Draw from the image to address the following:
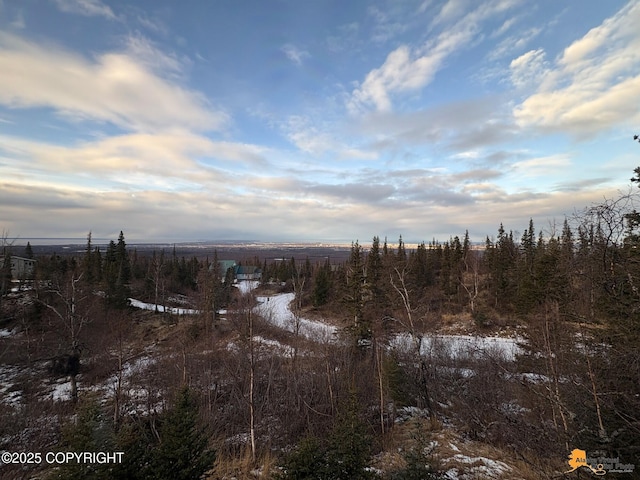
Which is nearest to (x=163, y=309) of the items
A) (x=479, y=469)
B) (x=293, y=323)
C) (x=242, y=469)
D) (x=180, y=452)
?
(x=293, y=323)

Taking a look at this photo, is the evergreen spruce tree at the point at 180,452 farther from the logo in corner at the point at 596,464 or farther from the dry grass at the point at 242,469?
the logo in corner at the point at 596,464

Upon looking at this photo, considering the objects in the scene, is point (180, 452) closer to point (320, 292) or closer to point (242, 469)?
point (242, 469)

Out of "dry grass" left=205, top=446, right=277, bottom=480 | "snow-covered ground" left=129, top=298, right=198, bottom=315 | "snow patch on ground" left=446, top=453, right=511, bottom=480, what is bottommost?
"snow-covered ground" left=129, top=298, right=198, bottom=315

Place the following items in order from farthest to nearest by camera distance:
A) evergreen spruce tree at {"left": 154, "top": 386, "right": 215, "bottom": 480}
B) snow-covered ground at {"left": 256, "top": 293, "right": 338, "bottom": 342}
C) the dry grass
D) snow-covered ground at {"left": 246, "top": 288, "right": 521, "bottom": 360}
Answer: snow-covered ground at {"left": 256, "top": 293, "right": 338, "bottom": 342}, snow-covered ground at {"left": 246, "top": 288, "right": 521, "bottom": 360}, the dry grass, evergreen spruce tree at {"left": 154, "top": 386, "right": 215, "bottom": 480}

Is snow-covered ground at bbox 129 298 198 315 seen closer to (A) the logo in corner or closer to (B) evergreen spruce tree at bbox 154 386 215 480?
(B) evergreen spruce tree at bbox 154 386 215 480

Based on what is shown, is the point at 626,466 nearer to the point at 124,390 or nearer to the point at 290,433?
Answer: the point at 290,433

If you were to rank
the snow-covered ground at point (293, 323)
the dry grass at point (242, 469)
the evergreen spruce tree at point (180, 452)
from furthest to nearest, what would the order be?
1. the snow-covered ground at point (293, 323)
2. the dry grass at point (242, 469)
3. the evergreen spruce tree at point (180, 452)

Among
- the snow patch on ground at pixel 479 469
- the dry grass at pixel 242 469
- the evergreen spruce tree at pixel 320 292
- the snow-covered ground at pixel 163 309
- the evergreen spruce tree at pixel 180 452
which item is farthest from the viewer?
the evergreen spruce tree at pixel 320 292

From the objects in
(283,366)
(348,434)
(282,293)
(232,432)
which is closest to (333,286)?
(282,293)

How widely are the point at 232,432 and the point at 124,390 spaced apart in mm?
8215

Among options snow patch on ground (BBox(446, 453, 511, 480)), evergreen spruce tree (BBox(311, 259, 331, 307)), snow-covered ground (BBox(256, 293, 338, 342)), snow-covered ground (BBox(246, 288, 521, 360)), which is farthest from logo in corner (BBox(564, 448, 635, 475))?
evergreen spruce tree (BBox(311, 259, 331, 307))

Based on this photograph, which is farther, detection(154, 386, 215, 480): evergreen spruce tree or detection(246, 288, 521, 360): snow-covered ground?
detection(246, 288, 521, 360): snow-covered ground

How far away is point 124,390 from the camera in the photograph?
62.4ft

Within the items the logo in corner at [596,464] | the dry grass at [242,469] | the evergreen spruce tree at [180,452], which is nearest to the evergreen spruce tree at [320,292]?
the dry grass at [242,469]
